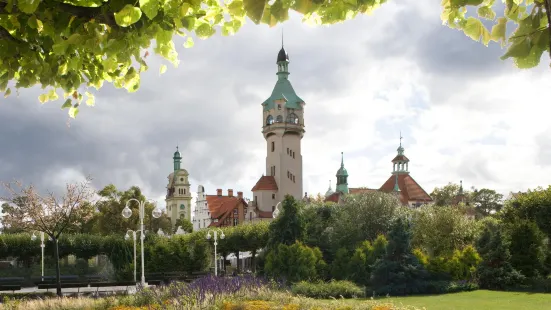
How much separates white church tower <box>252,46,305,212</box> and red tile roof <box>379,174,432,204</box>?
14027 millimetres

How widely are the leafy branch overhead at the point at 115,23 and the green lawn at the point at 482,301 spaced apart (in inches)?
609

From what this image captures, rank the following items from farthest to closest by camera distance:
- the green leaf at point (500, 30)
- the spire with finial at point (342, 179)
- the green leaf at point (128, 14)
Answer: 1. the spire with finial at point (342, 179)
2. the green leaf at point (128, 14)
3. the green leaf at point (500, 30)

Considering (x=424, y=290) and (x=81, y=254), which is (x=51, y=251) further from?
(x=424, y=290)

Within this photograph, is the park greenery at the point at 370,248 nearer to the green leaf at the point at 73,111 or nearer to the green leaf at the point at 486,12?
the green leaf at the point at 73,111

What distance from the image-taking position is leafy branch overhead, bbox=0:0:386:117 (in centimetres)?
470

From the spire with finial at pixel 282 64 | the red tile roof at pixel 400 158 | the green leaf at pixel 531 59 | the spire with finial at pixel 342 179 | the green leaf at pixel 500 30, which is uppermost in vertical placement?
the spire with finial at pixel 282 64

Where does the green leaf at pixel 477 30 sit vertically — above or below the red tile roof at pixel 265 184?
below

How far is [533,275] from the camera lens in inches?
1185

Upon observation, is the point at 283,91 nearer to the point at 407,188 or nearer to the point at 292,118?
the point at 292,118

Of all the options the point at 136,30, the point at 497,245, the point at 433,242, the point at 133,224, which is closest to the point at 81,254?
the point at 133,224

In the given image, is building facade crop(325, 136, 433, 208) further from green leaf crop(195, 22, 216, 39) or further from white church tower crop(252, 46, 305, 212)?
green leaf crop(195, 22, 216, 39)

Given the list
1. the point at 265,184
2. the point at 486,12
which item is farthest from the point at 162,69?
the point at 265,184

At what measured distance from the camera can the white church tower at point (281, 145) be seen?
88731mm

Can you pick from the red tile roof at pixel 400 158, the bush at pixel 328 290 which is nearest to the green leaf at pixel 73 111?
the bush at pixel 328 290
